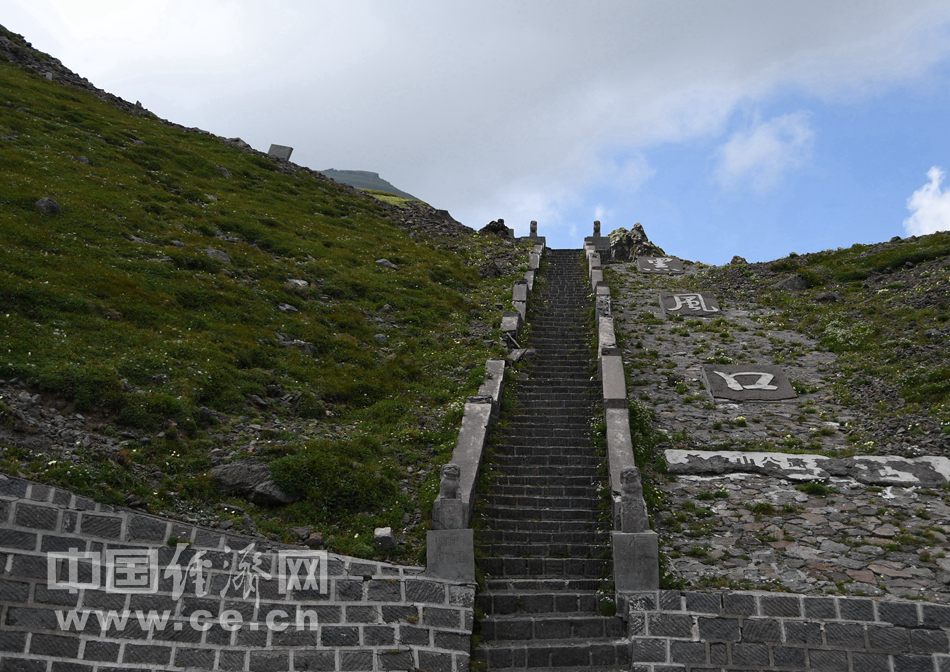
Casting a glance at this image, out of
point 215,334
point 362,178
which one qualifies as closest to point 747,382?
point 215,334

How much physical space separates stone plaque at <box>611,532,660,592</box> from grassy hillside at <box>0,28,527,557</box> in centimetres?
351

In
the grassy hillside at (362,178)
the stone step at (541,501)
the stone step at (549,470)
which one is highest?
the grassy hillside at (362,178)

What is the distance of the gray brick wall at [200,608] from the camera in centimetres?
925

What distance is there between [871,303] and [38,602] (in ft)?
79.2

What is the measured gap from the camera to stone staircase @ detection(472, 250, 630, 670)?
10828 mm

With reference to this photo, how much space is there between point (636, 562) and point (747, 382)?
915 cm

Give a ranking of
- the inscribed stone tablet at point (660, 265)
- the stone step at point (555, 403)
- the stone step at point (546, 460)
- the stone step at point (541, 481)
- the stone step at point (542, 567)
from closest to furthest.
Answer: the stone step at point (542, 567) < the stone step at point (541, 481) < the stone step at point (546, 460) < the stone step at point (555, 403) < the inscribed stone tablet at point (660, 265)

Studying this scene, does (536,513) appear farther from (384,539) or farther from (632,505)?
(384,539)

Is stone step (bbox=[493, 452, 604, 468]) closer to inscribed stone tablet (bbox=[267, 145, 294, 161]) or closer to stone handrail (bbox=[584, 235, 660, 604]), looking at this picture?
stone handrail (bbox=[584, 235, 660, 604])

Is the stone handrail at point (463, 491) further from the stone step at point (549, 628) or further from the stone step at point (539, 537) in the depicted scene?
the stone step at point (549, 628)

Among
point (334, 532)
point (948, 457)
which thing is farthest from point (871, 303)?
point (334, 532)

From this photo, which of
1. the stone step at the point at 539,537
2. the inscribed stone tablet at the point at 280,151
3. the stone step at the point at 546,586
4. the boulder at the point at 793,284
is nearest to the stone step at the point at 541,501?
the stone step at the point at 539,537

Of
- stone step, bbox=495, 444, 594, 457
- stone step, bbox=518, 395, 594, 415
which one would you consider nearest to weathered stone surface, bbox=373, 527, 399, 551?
stone step, bbox=495, 444, 594, 457

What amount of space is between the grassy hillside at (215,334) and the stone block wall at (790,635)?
4.43 meters
